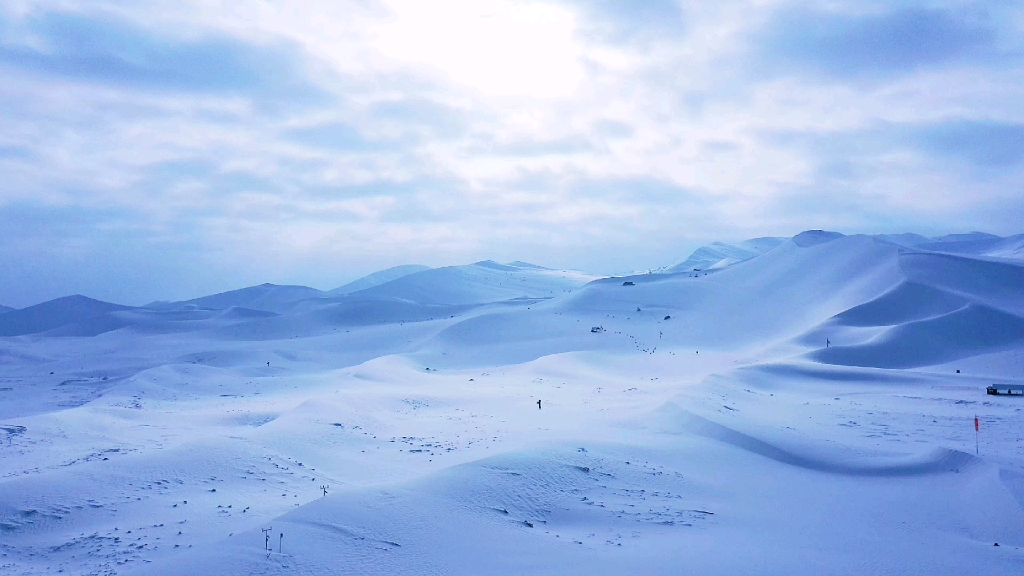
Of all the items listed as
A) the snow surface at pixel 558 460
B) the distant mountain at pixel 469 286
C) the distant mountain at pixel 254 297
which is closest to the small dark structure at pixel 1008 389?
the snow surface at pixel 558 460

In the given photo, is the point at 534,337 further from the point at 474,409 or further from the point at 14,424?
the point at 14,424

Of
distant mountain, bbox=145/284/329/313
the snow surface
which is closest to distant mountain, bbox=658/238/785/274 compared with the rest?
distant mountain, bbox=145/284/329/313

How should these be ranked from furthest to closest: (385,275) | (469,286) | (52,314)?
1. (385,275)
2. (469,286)
3. (52,314)

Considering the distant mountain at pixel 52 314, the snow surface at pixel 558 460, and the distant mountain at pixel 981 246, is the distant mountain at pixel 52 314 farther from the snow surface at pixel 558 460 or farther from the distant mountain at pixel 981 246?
the distant mountain at pixel 981 246

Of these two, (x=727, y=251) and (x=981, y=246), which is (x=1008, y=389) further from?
(x=727, y=251)

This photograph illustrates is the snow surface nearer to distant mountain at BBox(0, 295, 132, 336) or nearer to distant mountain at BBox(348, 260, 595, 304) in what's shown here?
distant mountain at BBox(0, 295, 132, 336)

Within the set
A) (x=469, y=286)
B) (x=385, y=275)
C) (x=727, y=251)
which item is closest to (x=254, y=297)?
(x=469, y=286)

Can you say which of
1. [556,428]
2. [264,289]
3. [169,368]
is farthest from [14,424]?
[264,289]
